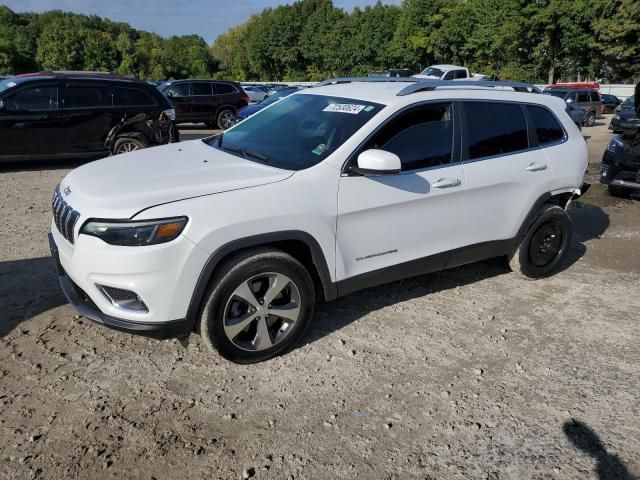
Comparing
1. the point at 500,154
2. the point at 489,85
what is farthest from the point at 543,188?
the point at 489,85

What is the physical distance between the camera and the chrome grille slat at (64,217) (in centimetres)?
312

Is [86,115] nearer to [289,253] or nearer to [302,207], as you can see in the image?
[289,253]

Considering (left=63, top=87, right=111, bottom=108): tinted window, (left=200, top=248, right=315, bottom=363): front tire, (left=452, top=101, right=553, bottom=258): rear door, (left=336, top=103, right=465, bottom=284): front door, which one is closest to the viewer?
(left=200, top=248, right=315, bottom=363): front tire

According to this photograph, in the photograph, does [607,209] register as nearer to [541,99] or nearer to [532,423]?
[541,99]

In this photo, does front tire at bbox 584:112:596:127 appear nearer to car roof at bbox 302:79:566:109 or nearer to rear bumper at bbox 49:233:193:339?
car roof at bbox 302:79:566:109

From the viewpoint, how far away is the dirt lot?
2.63 metres

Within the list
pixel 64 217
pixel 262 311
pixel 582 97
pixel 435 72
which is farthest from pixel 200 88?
pixel 582 97

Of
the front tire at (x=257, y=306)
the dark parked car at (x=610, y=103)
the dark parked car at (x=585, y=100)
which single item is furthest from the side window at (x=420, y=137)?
the dark parked car at (x=610, y=103)

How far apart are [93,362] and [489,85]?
3711 millimetres

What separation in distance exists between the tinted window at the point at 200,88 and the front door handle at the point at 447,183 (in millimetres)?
14638

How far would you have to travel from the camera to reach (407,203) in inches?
147

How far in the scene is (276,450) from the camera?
2701 millimetres

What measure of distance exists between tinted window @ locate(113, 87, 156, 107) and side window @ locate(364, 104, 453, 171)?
727 cm

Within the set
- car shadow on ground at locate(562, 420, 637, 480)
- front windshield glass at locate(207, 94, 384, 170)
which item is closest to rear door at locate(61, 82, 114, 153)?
front windshield glass at locate(207, 94, 384, 170)
